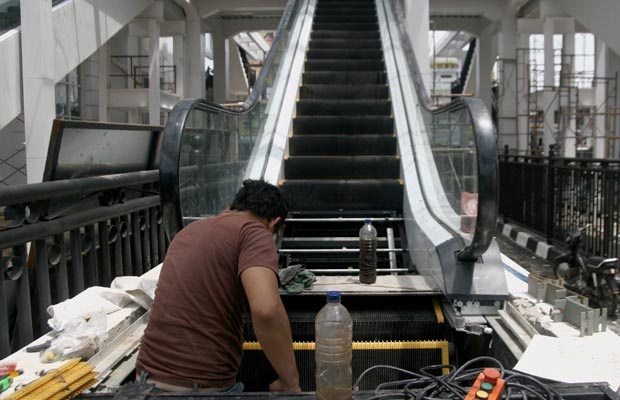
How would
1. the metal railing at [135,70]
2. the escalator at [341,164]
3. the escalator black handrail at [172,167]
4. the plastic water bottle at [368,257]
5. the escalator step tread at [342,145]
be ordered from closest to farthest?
the escalator black handrail at [172,167] < the plastic water bottle at [368,257] < the escalator at [341,164] < the escalator step tread at [342,145] < the metal railing at [135,70]

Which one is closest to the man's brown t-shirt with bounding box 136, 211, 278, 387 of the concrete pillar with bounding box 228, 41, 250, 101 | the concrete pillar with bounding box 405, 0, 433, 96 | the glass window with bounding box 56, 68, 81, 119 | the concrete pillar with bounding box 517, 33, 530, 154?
the concrete pillar with bounding box 405, 0, 433, 96

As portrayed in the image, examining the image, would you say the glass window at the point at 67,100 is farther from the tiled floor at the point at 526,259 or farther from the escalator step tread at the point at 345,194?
the tiled floor at the point at 526,259

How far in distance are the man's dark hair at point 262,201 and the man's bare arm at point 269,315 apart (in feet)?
1.03

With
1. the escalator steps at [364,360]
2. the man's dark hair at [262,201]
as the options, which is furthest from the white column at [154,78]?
the man's dark hair at [262,201]

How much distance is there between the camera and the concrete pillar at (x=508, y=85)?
1616 centimetres

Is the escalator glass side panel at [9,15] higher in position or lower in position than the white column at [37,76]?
higher

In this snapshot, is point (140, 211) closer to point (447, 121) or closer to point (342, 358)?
point (447, 121)

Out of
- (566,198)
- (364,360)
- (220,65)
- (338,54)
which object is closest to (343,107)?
(338,54)

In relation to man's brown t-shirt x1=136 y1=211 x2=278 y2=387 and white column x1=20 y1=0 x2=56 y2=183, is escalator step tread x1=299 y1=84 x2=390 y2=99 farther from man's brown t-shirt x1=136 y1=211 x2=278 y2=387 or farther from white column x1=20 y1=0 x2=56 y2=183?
man's brown t-shirt x1=136 y1=211 x2=278 y2=387

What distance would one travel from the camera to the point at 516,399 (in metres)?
1.64

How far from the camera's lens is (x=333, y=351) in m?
1.92

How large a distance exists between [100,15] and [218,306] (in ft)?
31.6

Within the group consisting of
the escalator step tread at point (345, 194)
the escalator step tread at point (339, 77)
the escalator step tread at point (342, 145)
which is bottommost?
the escalator step tread at point (345, 194)

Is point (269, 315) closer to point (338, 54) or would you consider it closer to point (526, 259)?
point (526, 259)
